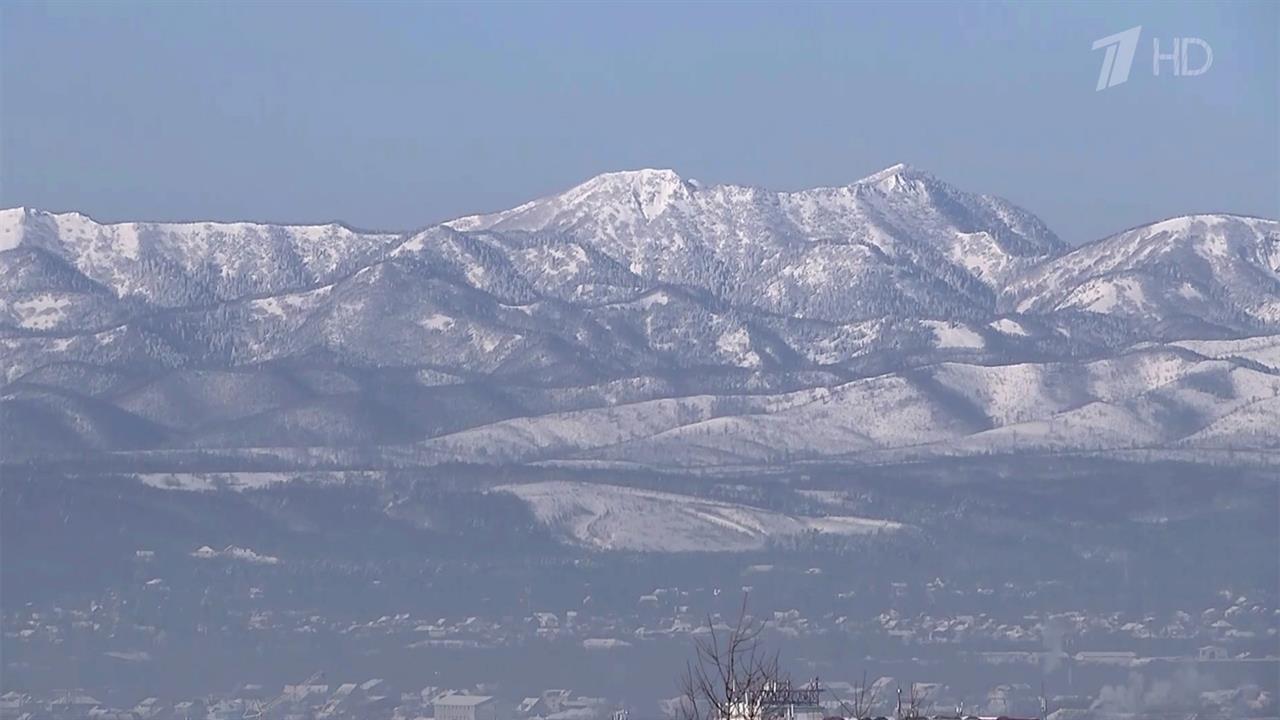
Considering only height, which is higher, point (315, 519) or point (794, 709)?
point (315, 519)

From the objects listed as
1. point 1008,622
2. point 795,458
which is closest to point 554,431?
point 795,458

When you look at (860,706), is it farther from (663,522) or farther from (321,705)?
(663,522)

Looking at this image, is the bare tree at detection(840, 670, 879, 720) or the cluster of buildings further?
the cluster of buildings

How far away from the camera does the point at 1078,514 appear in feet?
553

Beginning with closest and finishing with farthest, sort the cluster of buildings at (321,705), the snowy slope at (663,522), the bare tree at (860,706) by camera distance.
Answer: the bare tree at (860,706), the cluster of buildings at (321,705), the snowy slope at (663,522)

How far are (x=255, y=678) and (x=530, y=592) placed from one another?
18.3 meters

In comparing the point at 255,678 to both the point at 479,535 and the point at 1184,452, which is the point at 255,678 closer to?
the point at 479,535

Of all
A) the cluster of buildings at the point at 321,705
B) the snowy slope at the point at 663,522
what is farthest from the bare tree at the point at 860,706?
the snowy slope at the point at 663,522

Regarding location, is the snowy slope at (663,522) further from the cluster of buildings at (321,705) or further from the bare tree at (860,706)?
the bare tree at (860,706)

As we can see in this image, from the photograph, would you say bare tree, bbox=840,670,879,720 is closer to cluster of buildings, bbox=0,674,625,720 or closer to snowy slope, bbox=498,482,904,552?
cluster of buildings, bbox=0,674,625,720

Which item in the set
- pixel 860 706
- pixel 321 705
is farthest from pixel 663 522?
pixel 860 706

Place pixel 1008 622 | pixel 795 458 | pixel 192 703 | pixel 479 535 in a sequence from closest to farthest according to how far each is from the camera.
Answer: pixel 192 703, pixel 1008 622, pixel 479 535, pixel 795 458

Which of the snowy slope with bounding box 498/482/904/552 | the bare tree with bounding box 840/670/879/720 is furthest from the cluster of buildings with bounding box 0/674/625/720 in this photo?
the snowy slope with bounding box 498/482/904/552

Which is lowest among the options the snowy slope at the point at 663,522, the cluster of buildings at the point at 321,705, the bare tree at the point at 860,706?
the bare tree at the point at 860,706
